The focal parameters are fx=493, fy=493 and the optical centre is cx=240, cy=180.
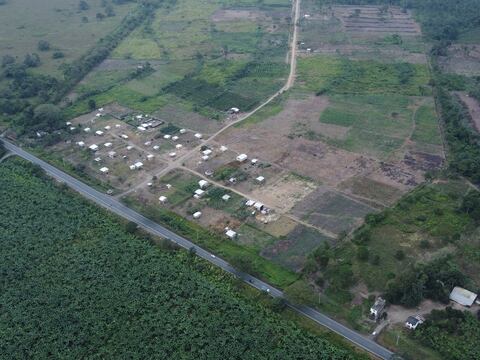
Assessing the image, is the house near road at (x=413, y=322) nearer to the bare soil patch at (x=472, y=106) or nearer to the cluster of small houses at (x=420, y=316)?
the cluster of small houses at (x=420, y=316)

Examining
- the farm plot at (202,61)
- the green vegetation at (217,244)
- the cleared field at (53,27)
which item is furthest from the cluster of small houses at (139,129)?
the cleared field at (53,27)

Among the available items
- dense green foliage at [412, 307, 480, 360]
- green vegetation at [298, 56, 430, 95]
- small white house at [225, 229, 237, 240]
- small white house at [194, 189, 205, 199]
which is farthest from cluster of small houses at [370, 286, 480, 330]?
green vegetation at [298, 56, 430, 95]

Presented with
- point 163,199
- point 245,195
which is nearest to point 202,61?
point 163,199

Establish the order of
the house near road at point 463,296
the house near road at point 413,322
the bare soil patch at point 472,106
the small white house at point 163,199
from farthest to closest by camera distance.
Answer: the bare soil patch at point 472,106 → the small white house at point 163,199 → the house near road at point 463,296 → the house near road at point 413,322

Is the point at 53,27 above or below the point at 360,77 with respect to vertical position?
below

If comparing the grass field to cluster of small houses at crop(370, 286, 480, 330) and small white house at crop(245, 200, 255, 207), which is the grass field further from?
cluster of small houses at crop(370, 286, 480, 330)

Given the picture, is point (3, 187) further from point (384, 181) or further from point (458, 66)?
point (458, 66)

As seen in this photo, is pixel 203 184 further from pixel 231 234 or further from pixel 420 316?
pixel 420 316

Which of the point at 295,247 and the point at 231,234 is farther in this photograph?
the point at 231,234
